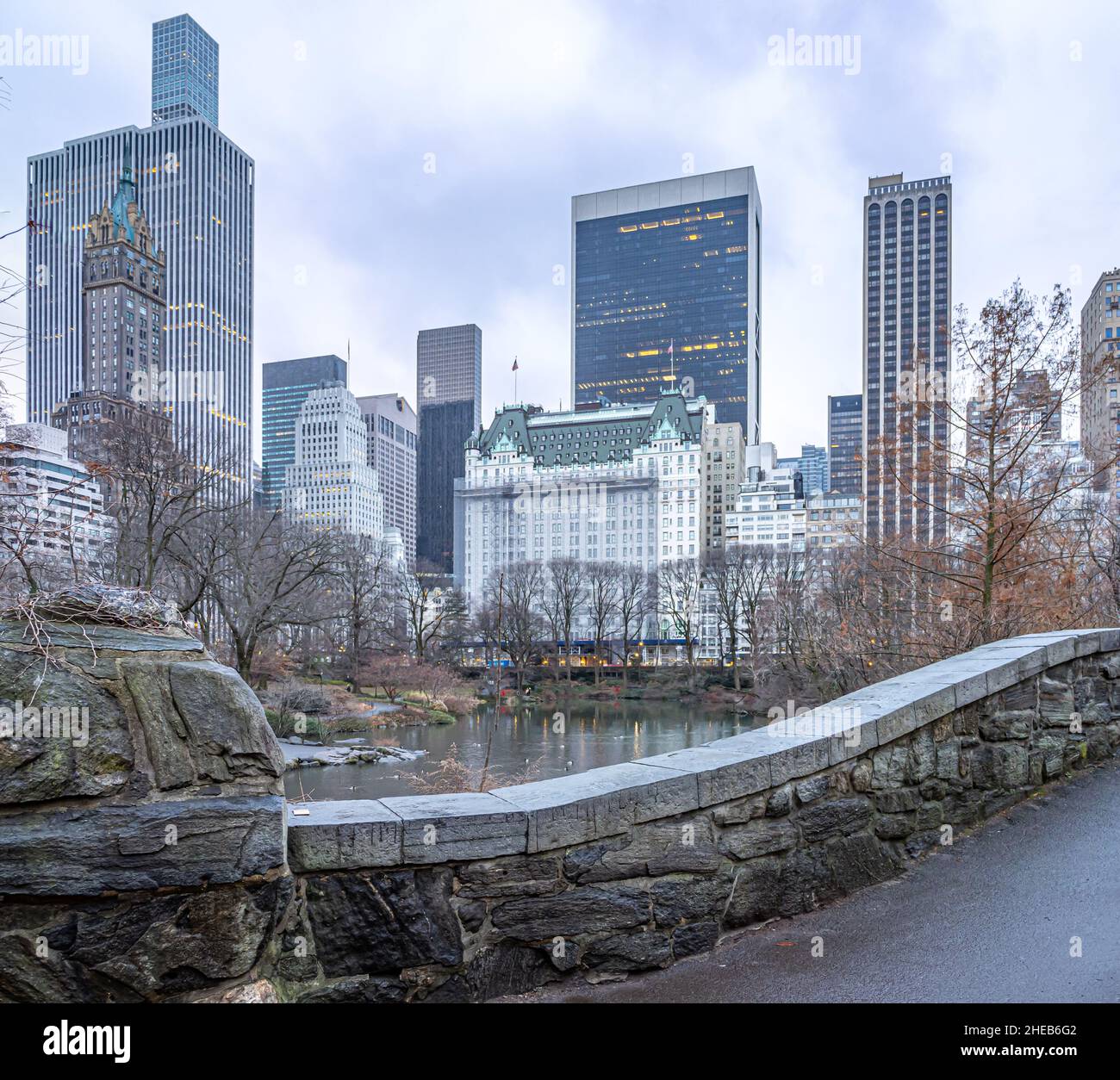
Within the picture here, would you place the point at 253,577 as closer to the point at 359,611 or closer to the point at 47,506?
the point at 359,611

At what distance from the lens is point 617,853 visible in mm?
3586

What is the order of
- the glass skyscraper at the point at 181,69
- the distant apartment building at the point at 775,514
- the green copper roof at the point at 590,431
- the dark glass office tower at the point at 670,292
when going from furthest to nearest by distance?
1. the glass skyscraper at the point at 181,69
2. the dark glass office tower at the point at 670,292
3. the green copper roof at the point at 590,431
4. the distant apartment building at the point at 775,514

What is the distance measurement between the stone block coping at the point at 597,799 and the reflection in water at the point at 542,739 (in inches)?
457

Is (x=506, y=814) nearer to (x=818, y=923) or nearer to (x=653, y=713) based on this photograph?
(x=818, y=923)

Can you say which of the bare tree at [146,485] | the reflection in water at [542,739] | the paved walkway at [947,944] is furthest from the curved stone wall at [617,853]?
the bare tree at [146,485]

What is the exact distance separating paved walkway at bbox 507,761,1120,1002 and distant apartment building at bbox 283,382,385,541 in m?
148

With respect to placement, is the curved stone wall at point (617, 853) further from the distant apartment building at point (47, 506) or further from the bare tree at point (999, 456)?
the bare tree at point (999, 456)

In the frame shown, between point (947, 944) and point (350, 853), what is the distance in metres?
2.51

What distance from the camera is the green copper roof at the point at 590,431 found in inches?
5157

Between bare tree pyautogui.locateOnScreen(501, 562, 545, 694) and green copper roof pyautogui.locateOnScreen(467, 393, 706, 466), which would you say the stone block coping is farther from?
green copper roof pyautogui.locateOnScreen(467, 393, 706, 466)

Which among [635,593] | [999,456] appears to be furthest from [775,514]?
[999,456]

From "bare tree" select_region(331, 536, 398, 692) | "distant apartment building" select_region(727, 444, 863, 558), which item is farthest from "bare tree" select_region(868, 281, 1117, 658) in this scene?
"distant apartment building" select_region(727, 444, 863, 558)

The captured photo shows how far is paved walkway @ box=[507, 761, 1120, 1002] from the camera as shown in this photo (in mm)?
3256

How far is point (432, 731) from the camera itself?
114 ft
